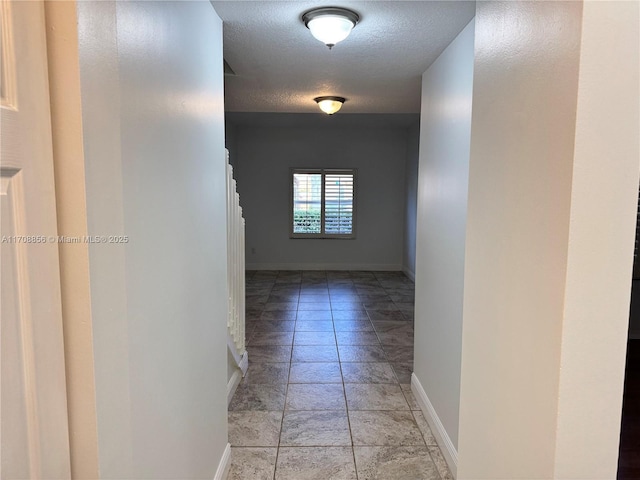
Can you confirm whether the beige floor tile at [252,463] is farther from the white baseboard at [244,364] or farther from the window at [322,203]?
the window at [322,203]

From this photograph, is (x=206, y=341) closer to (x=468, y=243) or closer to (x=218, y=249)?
(x=218, y=249)

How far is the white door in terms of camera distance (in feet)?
2.37

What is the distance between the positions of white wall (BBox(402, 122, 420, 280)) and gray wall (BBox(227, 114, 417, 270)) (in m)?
0.21

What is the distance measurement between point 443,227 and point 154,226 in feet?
5.53

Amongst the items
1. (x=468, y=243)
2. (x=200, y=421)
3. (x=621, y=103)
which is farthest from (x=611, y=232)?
(x=200, y=421)

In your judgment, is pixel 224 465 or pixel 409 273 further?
pixel 409 273

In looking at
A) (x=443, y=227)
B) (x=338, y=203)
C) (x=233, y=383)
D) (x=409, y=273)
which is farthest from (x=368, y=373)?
(x=338, y=203)

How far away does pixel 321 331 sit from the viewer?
446cm

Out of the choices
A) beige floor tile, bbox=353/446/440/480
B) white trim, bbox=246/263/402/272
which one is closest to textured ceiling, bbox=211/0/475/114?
beige floor tile, bbox=353/446/440/480

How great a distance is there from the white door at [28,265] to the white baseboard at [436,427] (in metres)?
1.87

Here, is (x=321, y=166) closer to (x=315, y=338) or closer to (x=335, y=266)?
(x=335, y=266)

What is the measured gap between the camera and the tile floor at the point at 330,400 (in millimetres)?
2250

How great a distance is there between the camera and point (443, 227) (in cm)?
241

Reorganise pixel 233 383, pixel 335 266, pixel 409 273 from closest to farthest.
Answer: pixel 233 383
pixel 409 273
pixel 335 266
